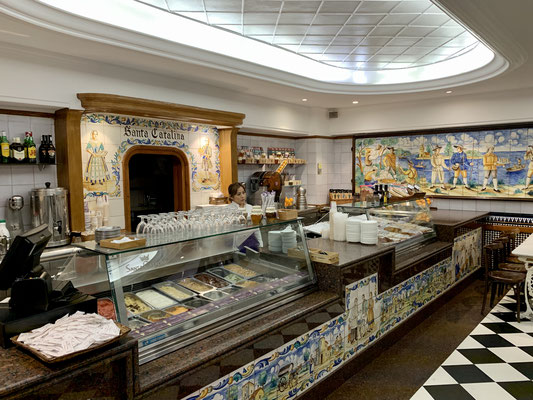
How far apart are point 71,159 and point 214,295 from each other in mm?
2937

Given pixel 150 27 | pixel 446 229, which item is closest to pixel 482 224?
pixel 446 229

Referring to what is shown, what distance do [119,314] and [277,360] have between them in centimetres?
113

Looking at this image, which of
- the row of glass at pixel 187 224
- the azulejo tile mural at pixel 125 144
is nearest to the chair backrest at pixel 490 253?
the row of glass at pixel 187 224

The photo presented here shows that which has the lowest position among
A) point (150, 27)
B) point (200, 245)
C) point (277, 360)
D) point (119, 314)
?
point (277, 360)

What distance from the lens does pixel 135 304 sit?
245cm

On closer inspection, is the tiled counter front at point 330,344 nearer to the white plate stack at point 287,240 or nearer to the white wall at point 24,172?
the white plate stack at point 287,240

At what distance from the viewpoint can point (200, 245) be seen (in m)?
3.04

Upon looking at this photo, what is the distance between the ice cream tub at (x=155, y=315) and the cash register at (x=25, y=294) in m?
0.52

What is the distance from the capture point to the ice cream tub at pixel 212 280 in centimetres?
288

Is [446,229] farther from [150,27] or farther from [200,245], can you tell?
[150,27]

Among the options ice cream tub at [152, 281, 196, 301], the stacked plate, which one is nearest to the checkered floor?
ice cream tub at [152, 281, 196, 301]

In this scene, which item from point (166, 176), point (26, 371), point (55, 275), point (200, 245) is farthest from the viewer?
point (166, 176)

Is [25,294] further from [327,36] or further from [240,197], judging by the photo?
[327,36]

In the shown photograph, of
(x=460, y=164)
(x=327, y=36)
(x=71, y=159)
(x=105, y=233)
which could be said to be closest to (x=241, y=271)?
(x=105, y=233)
